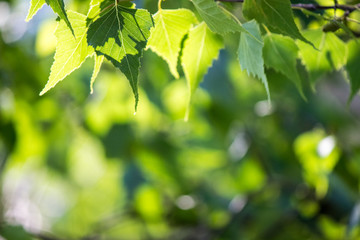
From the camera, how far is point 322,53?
1.74 ft

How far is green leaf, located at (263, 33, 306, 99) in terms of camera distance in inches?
19.0

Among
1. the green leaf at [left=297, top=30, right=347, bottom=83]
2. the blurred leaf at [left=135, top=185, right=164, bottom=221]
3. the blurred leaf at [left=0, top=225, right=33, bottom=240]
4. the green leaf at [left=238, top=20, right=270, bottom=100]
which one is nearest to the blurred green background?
the blurred leaf at [left=135, top=185, right=164, bottom=221]

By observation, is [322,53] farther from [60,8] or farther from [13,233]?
[13,233]

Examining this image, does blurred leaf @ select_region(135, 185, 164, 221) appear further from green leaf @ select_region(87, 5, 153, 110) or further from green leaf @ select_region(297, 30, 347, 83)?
green leaf @ select_region(87, 5, 153, 110)

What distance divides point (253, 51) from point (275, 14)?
35 millimetres

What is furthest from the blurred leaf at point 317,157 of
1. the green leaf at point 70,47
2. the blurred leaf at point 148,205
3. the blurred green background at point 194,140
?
the green leaf at point 70,47

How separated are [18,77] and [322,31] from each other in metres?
0.95

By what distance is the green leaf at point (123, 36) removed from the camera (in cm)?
38

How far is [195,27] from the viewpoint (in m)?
0.48

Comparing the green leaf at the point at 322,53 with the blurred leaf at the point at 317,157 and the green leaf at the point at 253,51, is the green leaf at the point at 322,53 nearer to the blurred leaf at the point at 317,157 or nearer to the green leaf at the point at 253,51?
the green leaf at the point at 253,51

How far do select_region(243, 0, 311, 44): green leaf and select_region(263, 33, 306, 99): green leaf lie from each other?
75 mm

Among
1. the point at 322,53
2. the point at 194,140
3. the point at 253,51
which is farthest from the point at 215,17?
the point at 194,140

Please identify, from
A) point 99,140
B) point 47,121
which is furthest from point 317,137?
point 47,121

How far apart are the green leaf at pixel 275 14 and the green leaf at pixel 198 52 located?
0.26 ft
